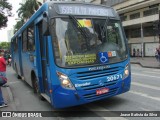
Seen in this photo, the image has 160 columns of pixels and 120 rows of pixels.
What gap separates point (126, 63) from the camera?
692cm

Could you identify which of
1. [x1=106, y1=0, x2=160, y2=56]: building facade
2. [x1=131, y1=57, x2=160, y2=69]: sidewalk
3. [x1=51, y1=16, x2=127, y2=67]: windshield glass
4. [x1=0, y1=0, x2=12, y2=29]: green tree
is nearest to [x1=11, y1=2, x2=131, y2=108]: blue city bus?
[x1=51, y1=16, x2=127, y2=67]: windshield glass

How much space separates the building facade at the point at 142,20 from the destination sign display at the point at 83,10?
26299mm

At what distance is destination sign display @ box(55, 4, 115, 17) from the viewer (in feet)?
20.9

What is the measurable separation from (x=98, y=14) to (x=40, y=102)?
144 inches

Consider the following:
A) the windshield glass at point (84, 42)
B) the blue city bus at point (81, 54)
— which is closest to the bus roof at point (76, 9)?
the blue city bus at point (81, 54)

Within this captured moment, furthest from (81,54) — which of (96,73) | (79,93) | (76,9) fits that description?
(76,9)

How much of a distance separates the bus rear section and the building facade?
2653cm

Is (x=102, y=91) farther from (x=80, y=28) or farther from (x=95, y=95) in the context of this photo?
(x=80, y=28)

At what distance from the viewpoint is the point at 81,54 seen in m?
6.17

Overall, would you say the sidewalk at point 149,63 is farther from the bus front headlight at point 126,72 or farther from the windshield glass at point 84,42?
the windshield glass at point 84,42

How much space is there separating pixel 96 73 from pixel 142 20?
105ft

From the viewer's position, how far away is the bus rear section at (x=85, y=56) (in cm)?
596

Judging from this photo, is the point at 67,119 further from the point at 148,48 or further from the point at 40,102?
the point at 148,48

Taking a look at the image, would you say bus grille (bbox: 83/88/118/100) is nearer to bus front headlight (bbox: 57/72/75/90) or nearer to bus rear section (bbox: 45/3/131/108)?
bus rear section (bbox: 45/3/131/108)
